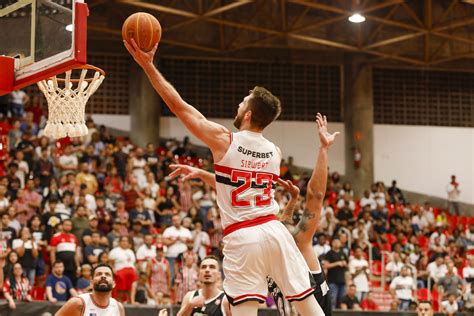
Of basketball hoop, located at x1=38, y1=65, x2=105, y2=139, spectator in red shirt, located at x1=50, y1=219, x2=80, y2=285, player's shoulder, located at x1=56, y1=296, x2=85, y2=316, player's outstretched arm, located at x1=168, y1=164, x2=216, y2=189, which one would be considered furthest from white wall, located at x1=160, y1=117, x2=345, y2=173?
player's outstretched arm, located at x1=168, y1=164, x2=216, y2=189

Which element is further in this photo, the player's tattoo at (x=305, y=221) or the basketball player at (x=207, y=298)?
the basketball player at (x=207, y=298)

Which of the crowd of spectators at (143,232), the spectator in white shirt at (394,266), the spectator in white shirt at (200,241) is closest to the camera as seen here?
the crowd of spectators at (143,232)

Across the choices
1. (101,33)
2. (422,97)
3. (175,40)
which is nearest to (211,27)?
(175,40)

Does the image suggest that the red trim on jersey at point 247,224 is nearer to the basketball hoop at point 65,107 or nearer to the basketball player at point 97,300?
the basketball player at point 97,300

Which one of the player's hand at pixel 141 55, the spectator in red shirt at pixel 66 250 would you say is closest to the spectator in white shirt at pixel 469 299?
the spectator in red shirt at pixel 66 250

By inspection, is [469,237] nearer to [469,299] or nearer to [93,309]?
[469,299]

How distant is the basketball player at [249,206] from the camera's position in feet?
18.5

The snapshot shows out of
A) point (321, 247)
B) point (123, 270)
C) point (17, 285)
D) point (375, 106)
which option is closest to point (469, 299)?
point (321, 247)

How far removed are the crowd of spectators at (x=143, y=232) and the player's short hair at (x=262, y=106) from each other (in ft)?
23.7

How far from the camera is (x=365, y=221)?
21.0 meters

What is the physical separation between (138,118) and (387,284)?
985cm

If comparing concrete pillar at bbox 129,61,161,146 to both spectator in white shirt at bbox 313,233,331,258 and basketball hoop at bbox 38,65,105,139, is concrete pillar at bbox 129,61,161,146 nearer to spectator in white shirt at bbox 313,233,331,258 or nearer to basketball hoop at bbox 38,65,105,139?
spectator in white shirt at bbox 313,233,331,258

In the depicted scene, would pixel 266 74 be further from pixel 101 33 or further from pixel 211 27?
pixel 101 33

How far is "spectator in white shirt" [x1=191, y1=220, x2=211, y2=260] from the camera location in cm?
1630
